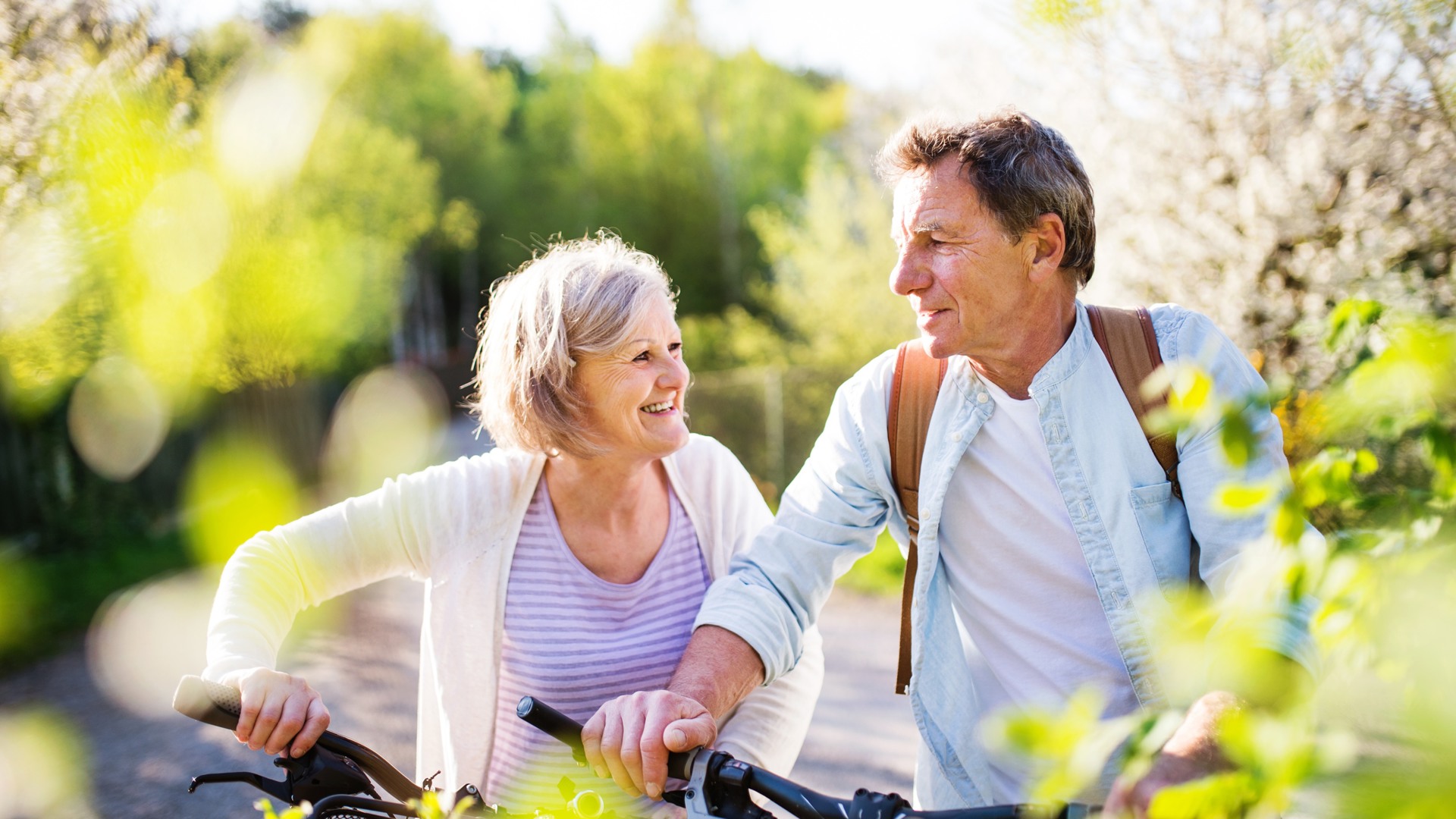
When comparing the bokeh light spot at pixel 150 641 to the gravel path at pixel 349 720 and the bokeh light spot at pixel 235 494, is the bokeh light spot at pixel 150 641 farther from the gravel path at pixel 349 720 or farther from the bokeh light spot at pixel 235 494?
the bokeh light spot at pixel 235 494

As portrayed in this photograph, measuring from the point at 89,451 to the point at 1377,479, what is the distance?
12338 millimetres

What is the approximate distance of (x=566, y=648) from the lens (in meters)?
2.19

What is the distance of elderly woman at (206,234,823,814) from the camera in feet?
7.11

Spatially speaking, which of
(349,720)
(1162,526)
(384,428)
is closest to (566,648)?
(1162,526)

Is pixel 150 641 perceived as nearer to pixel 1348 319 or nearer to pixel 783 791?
pixel 783 791

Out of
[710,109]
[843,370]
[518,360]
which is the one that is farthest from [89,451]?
[710,109]

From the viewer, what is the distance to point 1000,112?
1.98m

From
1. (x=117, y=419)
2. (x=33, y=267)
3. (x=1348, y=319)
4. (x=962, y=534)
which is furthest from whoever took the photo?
(x=117, y=419)

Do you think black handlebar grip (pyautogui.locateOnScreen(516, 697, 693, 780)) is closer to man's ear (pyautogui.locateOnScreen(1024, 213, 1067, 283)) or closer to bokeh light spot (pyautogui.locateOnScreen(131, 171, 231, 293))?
man's ear (pyautogui.locateOnScreen(1024, 213, 1067, 283))

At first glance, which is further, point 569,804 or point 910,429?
point 910,429

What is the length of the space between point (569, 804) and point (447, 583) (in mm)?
820

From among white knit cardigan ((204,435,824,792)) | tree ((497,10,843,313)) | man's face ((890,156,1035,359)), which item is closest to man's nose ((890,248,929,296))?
man's face ((890,156,1035,359))

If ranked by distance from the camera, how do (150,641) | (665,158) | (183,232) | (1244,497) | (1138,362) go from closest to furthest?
(1244,497)
(1138,362)
(150,641)
(183,232)
(665,158)

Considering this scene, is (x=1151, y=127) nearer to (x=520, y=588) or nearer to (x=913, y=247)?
(x=913, y=247)
